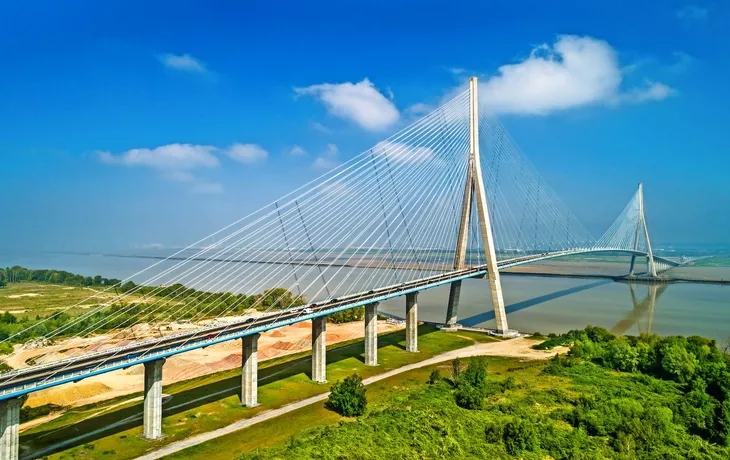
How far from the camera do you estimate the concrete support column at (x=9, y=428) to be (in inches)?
562

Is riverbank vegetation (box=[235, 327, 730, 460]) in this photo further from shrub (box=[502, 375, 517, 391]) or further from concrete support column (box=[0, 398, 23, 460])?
concrete support column (box=[0, 398, 23, 460])

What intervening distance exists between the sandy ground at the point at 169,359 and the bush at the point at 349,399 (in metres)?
11.0

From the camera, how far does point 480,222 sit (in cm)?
3681

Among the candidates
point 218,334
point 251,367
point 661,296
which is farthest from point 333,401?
point 661,296

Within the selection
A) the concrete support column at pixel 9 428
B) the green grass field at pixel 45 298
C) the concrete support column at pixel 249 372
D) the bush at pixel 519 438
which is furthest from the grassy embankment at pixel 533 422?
the green grass field at pixel 45 298

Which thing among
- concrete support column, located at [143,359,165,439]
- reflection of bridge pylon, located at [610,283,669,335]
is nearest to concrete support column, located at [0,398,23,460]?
concrete support column, located at [143,359,165,439]

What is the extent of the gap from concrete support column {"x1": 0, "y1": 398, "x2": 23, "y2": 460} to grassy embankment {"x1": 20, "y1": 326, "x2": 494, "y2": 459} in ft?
6.20

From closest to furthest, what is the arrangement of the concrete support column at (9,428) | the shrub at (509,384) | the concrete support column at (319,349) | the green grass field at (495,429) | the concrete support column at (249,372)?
the concrete support column at (9,428)
the green grass field at (495,429)
the concrete support column at (249,372)
the shrub at (509,384)
the concrete support column at (319,349)

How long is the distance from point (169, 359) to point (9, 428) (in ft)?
56.3

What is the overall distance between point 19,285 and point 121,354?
289ft

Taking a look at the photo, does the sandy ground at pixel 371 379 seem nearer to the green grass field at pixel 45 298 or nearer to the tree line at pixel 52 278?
the green grass field at pixel 45 298

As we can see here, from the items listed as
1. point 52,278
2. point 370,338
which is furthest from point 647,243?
point 52,278

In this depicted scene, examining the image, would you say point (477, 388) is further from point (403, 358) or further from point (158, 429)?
point (158, 429)

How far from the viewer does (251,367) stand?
68.7 feet
